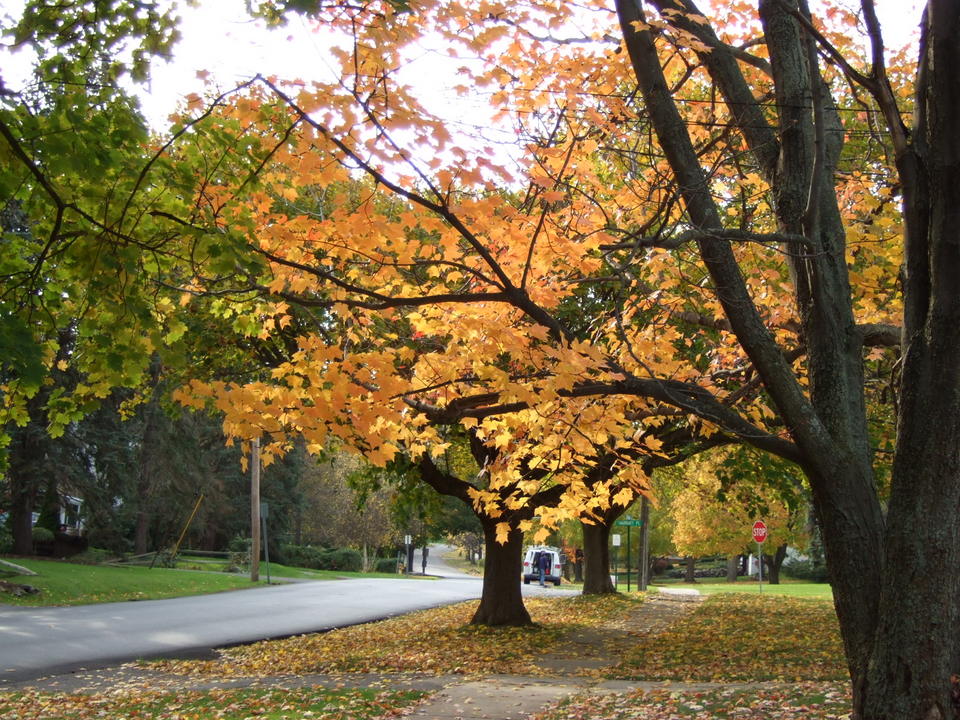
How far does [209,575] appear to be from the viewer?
111 ft

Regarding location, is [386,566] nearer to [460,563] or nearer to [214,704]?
[460,563]

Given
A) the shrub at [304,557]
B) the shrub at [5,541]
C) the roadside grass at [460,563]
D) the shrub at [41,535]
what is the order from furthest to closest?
the roadside grass at [460,563], the shrub at [304,557], the shrub at [41,535], the shrub at [5,541]

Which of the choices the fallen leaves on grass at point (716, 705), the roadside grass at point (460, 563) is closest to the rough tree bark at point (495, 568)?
the fallen leaves on grass at point (716, 705)

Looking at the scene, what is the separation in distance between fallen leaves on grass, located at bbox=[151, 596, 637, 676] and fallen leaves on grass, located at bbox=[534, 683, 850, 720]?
3.20 meters

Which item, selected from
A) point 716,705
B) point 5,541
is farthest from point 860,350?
point 5,541

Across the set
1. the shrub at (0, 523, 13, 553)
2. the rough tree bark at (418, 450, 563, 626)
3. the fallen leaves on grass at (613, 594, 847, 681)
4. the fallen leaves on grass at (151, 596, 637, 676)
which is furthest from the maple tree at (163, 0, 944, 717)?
the shrub at (0, 523, 13, 553)

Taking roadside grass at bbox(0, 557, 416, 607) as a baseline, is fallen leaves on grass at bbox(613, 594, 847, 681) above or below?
above

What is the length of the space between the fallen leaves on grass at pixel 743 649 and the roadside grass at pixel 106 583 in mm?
14997

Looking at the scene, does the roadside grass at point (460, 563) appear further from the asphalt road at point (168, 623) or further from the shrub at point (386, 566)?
the asphalt road at point (168, 623)

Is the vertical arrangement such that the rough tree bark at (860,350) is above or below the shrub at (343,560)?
above

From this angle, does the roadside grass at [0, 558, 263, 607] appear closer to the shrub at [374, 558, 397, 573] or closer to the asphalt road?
the asphalt road

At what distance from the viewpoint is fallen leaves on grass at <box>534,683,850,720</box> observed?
282 inches

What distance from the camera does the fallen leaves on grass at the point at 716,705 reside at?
716 centimetres

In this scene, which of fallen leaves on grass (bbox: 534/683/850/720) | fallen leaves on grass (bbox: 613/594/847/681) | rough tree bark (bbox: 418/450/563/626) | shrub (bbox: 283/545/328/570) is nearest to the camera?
fallen leaves on grass (bbox: 534/683/850/720)
